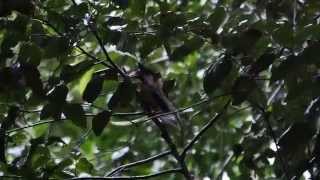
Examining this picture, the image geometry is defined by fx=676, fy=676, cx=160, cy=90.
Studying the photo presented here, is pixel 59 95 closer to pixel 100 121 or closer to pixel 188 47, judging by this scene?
pixel 100 121

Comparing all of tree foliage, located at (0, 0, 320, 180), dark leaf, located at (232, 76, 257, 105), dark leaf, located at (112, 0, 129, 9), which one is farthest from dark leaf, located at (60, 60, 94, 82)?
dark leaf, located at (232, 76, 257, 105)

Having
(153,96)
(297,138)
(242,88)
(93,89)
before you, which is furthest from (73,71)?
Answer: (297,138)

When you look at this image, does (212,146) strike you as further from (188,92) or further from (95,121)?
(95,121)

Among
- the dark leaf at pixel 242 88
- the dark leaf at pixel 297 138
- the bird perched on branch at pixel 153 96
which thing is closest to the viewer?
the dark leaf at pixel 297 138

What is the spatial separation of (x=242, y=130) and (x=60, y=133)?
82cm

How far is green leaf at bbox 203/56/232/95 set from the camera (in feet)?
3.22

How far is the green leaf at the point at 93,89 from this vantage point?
1.03 metres

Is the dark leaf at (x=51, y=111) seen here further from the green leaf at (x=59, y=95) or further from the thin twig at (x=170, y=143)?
the thin twig at (x=170, y=143)

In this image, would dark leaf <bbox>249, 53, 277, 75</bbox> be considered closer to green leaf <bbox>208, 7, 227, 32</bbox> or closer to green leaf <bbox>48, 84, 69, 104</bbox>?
green leaf <bbox>208, 7, 227, 32</bbox>

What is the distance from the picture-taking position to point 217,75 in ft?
3.23

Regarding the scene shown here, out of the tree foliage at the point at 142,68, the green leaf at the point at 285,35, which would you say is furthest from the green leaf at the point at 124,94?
the green leaf at the point at 285,35

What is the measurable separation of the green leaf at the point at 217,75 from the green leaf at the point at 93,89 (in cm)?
16

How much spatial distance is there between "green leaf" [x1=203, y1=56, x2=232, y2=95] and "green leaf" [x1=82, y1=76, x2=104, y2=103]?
0.16 meters

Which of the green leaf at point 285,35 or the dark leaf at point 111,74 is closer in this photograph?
the green leaf at point 285,35
